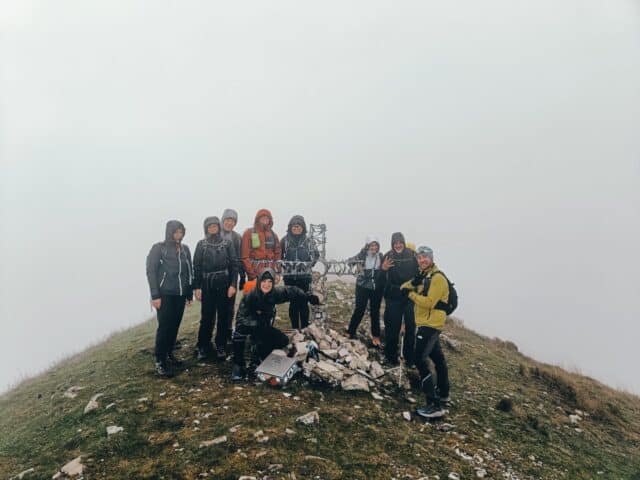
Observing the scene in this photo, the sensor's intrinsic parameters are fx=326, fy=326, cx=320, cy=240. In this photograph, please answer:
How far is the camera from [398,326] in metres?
10.2

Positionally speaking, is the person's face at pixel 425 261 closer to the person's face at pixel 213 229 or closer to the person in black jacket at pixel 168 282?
the person's face at pixel 213 229

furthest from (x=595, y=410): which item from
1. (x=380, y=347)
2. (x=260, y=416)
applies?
(x=260, y=416)

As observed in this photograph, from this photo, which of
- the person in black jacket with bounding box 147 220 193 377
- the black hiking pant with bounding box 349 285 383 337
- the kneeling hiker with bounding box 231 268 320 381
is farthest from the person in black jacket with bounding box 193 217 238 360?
the black hiking pant with bounding box 349 285 383 337

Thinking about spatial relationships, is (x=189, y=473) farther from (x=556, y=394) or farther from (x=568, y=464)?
(x=556, y=394)

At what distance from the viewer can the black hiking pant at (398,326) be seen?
32.9 feet

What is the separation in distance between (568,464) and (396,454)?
3765 millimetres

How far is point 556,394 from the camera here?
10117 mm

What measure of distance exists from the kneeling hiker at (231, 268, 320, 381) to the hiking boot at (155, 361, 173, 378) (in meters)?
1.73

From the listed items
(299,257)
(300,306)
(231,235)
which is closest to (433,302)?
(300,306)

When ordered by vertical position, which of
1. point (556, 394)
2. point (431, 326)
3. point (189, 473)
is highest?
point (431, 326)

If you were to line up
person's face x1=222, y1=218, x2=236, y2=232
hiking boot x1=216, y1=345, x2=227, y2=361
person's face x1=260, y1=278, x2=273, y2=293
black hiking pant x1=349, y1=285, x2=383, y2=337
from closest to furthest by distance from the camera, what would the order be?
person's face x1=260, y1=278, x2=273, y2=293 → hiking boot x1=216, y1=345, x2=227, y2=361 → person's face x1=222, y1=218, x2=236, y2=232 → black hiking pant x1=349, y1=285, x2=383, y2=337

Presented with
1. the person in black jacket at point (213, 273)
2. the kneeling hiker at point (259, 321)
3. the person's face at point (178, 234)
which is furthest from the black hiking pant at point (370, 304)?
the person's face at point (178, 234)

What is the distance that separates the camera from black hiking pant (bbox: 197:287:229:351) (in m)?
9.11

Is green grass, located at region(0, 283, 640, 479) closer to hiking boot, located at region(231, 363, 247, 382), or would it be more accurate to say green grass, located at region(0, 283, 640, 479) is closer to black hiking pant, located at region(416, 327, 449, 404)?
hiking boot, located at region(231, 363, 247, 382)
